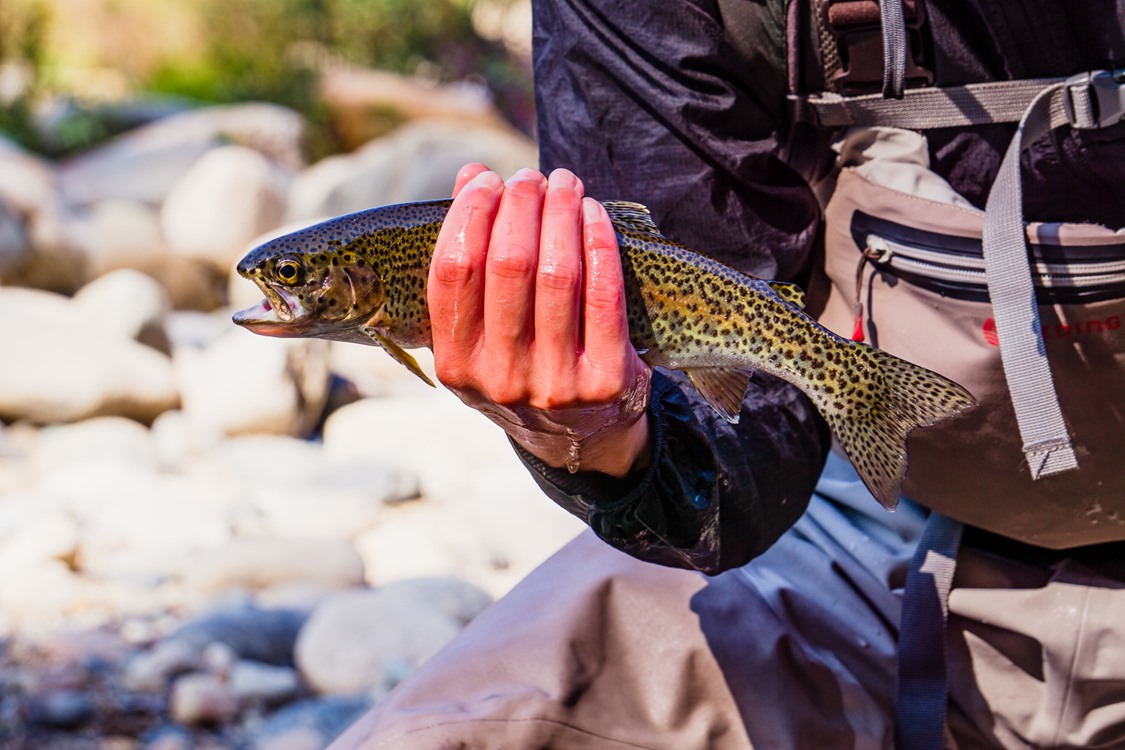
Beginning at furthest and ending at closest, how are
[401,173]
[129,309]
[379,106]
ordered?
1. [379,106]
2. [401,173]
3. [129,309]

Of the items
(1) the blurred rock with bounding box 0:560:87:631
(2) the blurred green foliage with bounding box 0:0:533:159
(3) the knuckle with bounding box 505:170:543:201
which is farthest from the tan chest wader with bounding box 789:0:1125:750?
(2) the blurred green foliage with bounding box 0:0:533:159

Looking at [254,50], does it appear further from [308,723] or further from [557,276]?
[557,276]

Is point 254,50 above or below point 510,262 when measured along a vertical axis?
below

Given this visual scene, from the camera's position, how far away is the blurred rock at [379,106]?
14969mm

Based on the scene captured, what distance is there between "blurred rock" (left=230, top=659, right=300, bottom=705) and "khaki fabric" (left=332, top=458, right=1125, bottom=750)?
2.48 meters

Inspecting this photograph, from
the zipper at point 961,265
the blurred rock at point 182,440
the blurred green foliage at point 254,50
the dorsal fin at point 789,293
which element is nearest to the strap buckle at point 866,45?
the zipper at point 961,265

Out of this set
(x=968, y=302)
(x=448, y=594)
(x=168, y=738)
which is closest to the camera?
(x=968, y=302)

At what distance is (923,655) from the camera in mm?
2252

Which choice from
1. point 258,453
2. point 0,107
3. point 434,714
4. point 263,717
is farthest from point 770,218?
point 0,107

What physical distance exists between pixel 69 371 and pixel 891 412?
632cm

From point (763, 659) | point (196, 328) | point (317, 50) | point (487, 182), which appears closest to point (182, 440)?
point (196, 328)

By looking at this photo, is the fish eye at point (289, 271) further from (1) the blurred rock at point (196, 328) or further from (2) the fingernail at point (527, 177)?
(1) the blurred rock at point (196, 328)

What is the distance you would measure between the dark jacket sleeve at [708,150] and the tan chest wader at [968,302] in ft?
0.32

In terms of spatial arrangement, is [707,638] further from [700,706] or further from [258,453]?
[258,453]
